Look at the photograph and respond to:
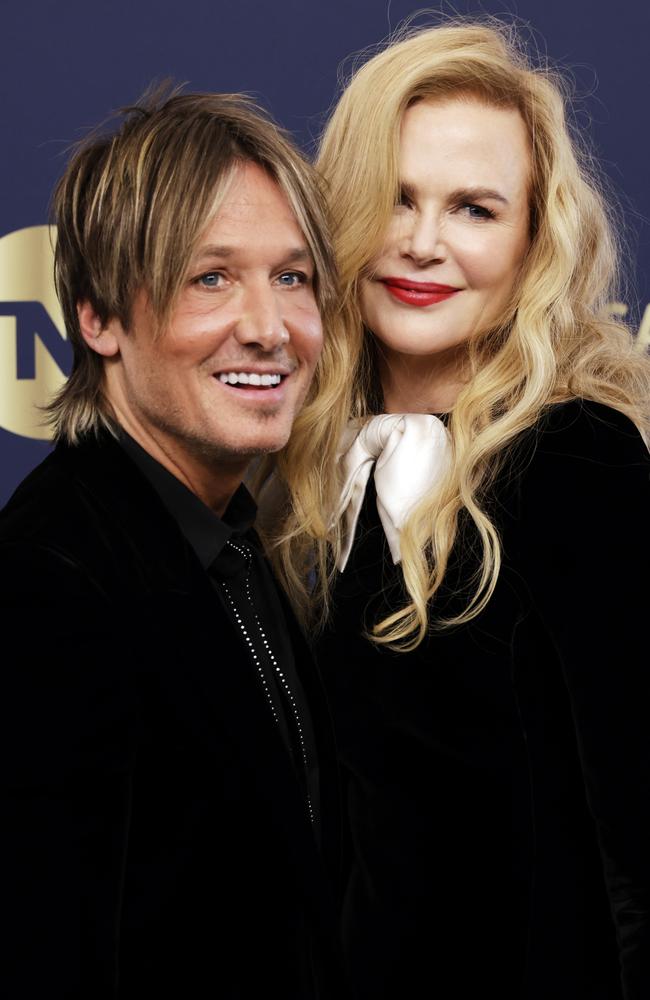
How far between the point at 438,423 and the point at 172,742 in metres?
0.60

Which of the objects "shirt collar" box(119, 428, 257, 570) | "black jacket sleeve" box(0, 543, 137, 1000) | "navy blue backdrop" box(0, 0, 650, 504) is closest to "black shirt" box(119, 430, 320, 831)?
"shirt collar" box(119, 428, 257, 570)

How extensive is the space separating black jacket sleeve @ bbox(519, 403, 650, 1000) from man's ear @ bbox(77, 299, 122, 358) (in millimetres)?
486

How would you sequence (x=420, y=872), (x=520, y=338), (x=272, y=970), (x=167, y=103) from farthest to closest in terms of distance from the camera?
1. (x=520, y=338)
2. (x=420, y=872)
3. (x=167, y=103)
4. (x=272, y=970)

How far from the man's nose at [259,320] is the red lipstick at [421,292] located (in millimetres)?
300

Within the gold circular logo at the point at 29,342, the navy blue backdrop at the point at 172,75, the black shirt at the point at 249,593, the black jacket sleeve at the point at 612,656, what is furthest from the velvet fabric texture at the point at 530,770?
the gold circular logo at the point at 29,342

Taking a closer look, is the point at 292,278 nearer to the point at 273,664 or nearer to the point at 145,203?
the point at 145,203

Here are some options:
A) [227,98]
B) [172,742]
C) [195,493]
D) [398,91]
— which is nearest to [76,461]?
[195,493]

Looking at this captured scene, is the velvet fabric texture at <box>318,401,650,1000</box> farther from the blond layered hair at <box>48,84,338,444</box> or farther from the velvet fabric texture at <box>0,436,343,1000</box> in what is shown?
the blond layered hair at <box>48,84,338,444</box>

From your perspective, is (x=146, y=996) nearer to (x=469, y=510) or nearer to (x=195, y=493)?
(x=195, y=493)

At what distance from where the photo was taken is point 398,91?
1535mm

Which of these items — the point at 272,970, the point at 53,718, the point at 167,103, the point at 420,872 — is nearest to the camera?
the point at 53,718

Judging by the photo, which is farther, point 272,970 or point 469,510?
point 469,510

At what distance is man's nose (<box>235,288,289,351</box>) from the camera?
1.26m

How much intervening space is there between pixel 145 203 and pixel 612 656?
0.64 m
